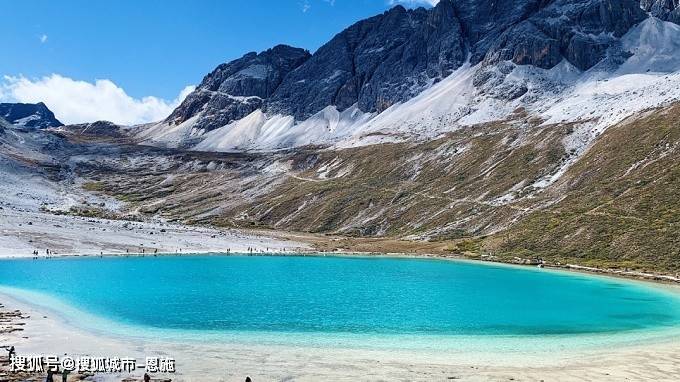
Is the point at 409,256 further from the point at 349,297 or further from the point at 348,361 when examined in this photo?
the point at 348,361

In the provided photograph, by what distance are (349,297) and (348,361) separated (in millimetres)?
29087

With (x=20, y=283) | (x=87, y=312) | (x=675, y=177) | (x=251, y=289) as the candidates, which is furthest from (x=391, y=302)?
(x=675, y=177)

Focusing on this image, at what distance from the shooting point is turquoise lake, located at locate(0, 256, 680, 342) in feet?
172

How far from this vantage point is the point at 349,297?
67.9 m

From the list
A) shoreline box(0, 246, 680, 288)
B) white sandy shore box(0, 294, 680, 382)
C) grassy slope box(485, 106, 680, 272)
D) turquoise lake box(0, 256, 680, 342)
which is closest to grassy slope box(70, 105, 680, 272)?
grassy slope box(485, 106, 680, 272)

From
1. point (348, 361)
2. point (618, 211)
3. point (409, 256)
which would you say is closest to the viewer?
point (348, 361)

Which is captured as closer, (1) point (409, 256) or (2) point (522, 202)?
(1) point (409, 256)

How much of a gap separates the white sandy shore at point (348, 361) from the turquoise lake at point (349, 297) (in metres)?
6.76

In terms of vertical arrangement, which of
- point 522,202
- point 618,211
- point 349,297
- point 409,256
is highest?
point 522,202

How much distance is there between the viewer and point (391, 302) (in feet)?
213

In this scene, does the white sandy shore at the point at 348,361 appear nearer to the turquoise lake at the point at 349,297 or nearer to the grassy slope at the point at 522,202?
the turquoise lake at the point at 349,297

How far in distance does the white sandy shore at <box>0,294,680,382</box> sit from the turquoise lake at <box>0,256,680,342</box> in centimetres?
676

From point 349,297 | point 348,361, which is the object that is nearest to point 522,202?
point 349,297

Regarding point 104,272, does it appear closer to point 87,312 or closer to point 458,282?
point 87,312
